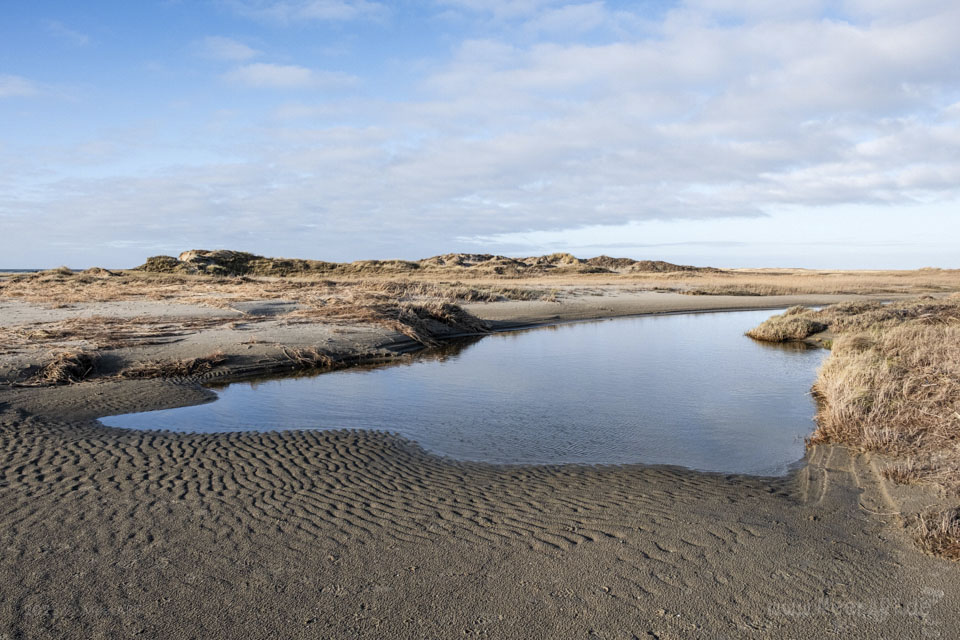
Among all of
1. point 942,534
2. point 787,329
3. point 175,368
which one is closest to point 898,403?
point 942,534

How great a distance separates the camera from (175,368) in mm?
14453

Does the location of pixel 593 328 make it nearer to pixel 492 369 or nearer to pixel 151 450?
pixel 492 369

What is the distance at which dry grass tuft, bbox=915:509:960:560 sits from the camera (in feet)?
16.7

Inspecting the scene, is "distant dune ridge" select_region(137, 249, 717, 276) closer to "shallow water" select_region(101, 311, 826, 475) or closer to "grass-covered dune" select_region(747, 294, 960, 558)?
"shallow water" select_region(101, 311, 826, 475)

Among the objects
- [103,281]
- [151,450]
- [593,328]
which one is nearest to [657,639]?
[151,450]

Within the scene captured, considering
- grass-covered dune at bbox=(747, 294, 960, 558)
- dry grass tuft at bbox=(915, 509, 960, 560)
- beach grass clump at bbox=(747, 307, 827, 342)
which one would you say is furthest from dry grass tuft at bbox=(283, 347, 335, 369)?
beach grass clump at bbox=(747, 307, 827, 342)

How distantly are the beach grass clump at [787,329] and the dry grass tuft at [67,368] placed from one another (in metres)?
21.1

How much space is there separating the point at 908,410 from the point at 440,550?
723 cm

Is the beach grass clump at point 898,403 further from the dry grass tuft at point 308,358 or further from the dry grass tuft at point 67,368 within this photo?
the dry grass tuft at point 67,368

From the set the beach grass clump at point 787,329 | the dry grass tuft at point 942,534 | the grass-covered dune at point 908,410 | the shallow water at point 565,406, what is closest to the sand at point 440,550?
the dry grass tuft at point 942,534

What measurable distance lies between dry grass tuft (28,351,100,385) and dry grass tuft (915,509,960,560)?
14026mm

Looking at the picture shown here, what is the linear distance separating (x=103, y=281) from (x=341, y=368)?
37543 mm

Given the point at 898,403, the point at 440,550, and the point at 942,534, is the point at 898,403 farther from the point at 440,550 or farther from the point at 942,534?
the point at 440,550

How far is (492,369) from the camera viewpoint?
56.0 ft
